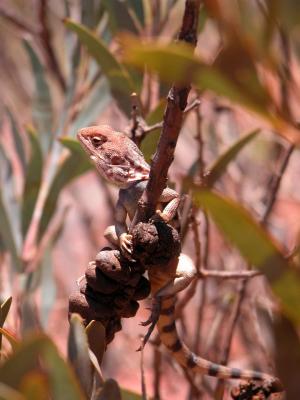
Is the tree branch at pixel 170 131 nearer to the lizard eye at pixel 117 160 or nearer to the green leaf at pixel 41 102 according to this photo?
the lizard eye at pixel 117 160

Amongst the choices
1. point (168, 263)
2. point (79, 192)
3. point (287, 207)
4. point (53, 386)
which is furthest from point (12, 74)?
point (53, 386)

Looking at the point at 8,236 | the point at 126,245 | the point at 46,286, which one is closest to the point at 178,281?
the point at 126,245

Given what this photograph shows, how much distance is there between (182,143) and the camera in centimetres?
474

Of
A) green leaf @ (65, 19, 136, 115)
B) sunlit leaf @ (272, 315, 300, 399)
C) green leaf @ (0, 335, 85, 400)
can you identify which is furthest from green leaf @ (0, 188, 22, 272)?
sunlit leaf @ (272, 315, 300, 399)

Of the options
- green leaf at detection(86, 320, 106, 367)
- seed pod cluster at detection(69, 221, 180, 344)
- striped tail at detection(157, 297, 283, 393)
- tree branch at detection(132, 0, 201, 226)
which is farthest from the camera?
striped tail at detection(157, 297, 283, 393)

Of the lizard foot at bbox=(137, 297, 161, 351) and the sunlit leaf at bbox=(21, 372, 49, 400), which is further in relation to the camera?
the lizard foot at bbox=(137, 297, 161, 351)

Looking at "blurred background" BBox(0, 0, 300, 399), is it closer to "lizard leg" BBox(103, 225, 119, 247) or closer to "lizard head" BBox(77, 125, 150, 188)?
"lizard head" BBox(77, 125, 150, 188)

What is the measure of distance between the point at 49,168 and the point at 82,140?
64 cm

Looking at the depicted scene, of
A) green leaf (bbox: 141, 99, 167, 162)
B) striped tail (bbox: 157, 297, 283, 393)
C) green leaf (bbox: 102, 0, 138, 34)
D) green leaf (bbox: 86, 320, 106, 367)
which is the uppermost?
green leaf (bbox: 102, 0, 138, 34)

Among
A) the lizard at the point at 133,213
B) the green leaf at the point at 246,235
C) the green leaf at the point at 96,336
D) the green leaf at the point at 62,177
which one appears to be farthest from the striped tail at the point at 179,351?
the green leaf at the point at 246,235

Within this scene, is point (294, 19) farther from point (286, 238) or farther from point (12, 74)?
point (12, 74)

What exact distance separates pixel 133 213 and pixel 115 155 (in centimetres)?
19

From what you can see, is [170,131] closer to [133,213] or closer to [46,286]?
[133,213]

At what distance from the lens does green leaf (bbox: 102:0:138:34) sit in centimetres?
206
